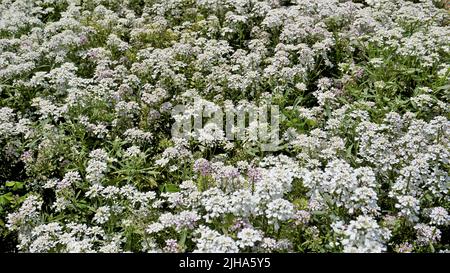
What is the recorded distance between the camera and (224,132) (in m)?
6.68

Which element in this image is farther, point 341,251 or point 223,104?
point 223,104

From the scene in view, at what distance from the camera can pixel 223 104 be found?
6.98 metres

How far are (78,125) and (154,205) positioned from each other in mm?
2024

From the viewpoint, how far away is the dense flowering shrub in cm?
490

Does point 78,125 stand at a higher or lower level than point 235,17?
lower

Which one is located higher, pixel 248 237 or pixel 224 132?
pixel 248 237

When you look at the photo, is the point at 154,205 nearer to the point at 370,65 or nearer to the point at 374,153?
the point at 374,153

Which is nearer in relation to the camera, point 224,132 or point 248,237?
point 248,237

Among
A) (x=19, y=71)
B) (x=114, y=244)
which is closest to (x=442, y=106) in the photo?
(x=114, y=244)

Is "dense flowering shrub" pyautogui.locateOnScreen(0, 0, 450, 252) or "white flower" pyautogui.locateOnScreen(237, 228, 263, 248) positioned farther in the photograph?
"dense flowering shrub" pyautogui.locateOnScreen(0, 0, 450, 252)

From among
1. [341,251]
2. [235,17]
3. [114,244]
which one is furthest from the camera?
[235,17]

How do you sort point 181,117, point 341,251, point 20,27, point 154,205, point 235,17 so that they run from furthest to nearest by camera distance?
point 20,27 → point 235,17 → point 181,117 → point 154,205 → point 341,251

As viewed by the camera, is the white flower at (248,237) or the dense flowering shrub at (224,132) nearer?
the white flower at (248,237)

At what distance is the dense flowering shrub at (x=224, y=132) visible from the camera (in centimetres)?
490
